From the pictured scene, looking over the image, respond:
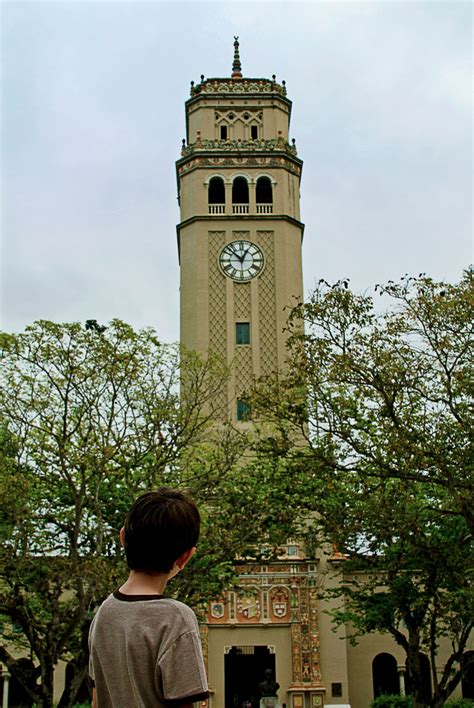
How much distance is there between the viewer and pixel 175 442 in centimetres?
2112

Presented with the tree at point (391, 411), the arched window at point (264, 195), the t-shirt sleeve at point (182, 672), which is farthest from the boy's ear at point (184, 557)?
the arched window at point (264, 195)

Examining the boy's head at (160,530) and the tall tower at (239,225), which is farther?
the tall tower at (239,225)

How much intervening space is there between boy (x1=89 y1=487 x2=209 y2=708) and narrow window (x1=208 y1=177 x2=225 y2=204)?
4006 cm

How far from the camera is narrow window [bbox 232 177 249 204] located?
42.3 m

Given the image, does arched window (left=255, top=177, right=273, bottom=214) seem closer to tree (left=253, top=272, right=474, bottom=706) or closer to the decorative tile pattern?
the decorative tile pattern

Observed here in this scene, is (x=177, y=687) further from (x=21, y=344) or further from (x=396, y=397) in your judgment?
(x=21, y=344)

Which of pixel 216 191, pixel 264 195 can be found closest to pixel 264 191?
pixel 264 195

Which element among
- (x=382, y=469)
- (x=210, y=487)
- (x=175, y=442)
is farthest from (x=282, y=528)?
(x=382, y=469)

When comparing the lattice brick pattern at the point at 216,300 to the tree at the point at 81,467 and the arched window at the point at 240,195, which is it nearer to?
the arched window at the point at 240,195

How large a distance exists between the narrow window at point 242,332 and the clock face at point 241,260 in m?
2.39

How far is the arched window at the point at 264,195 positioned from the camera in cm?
4191

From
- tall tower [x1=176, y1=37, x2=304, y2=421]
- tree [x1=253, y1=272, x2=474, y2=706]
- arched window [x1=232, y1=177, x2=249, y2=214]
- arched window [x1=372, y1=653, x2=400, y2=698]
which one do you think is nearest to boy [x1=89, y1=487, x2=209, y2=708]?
tree [x1=253, y1=272, x2=474, y2=706]

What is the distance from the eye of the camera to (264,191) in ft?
141

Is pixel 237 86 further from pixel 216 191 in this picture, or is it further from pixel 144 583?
pixel 144 583
